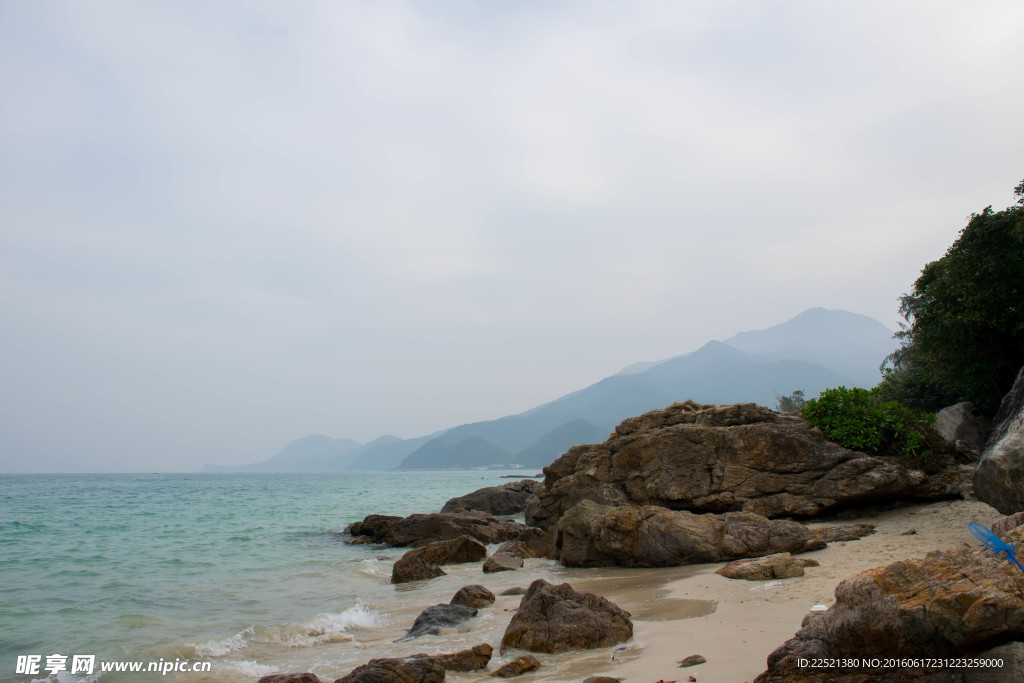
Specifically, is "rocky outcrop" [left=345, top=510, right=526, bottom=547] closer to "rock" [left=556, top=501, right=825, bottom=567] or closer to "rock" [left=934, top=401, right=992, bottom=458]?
"rock" [left=556, top=501, right=825, bottom=567]

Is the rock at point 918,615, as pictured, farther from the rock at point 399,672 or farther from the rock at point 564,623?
the rock at point 399,672

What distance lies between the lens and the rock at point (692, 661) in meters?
5.48

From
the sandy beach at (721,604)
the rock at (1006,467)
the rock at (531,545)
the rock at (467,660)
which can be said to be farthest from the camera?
the rock at (531,545)

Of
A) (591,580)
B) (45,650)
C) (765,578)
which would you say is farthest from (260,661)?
(765,578)

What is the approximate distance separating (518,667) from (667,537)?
5724mm

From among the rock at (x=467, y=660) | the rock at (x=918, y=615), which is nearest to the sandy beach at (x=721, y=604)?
the rock at (x=467, y=660)

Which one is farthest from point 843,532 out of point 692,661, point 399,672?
point 399,672

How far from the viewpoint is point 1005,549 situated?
412 cm

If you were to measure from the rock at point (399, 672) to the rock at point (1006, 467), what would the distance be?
7482 millimetres

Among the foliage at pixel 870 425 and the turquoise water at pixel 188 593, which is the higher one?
the foliage at pixel 870 425

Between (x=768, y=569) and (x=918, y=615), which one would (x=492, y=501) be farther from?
(x=918, y=615)

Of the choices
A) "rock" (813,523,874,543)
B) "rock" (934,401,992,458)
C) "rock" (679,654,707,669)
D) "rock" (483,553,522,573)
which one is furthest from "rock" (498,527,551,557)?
"rock" (934,401,992,458)

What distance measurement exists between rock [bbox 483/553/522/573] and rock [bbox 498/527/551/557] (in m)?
0.83

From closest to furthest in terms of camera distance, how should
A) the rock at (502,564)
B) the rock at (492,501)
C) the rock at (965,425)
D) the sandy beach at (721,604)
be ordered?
the sandy beach at (721,604) → the rock at (502,564) → the rock at (965,425) → the rock at (492,501)
